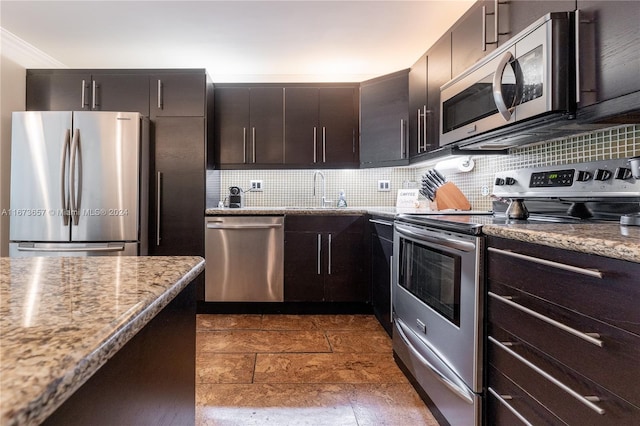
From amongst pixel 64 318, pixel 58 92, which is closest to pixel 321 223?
pixel 58 92

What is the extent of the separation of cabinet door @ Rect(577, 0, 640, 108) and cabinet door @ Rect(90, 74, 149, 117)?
287cm

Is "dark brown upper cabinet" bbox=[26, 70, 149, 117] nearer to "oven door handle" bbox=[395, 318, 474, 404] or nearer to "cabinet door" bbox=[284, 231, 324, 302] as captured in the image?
"cabinet door" bbox=[284, 231, 324, 302]

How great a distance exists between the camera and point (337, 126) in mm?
3236

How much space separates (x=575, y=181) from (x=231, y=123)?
2637 mm

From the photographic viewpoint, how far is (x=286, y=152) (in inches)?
127

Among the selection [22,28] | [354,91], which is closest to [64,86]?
[22,28]

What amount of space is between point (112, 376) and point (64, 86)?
10.7 feet

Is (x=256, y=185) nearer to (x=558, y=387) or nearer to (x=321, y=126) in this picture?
(x=321, y=126)

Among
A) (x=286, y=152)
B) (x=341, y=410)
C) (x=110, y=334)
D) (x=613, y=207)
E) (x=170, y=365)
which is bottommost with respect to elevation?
(x=341, y=410)

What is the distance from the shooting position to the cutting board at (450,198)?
7.98ft

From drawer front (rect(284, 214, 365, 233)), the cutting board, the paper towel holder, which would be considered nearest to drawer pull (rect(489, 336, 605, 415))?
the cutting board

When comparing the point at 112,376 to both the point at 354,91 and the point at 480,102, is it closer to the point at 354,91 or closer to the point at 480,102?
the point at 480,102

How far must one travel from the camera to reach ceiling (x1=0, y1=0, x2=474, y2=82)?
2.33 metres

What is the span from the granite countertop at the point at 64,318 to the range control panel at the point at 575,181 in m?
1.51
